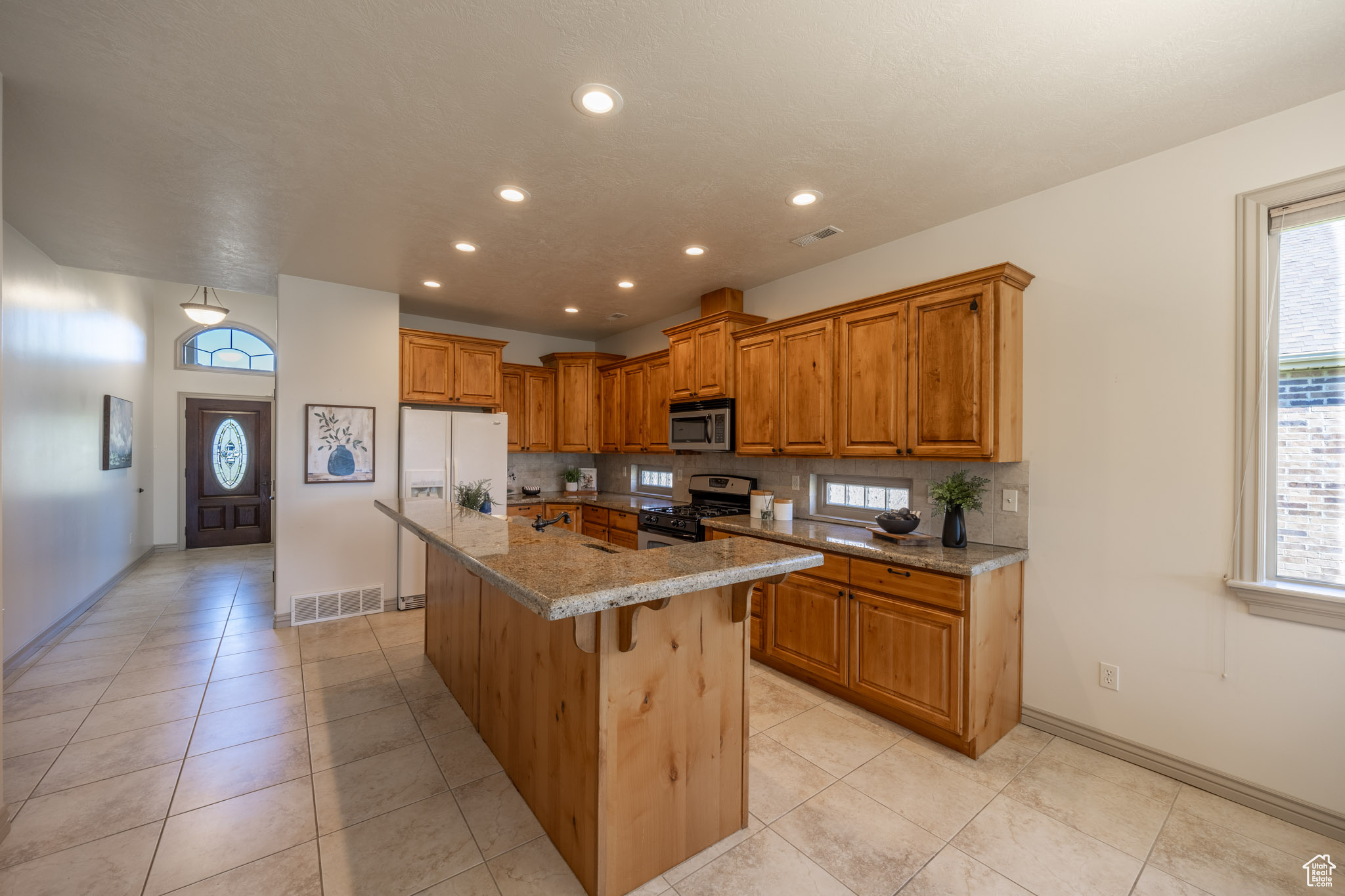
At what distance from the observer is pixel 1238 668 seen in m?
2.22

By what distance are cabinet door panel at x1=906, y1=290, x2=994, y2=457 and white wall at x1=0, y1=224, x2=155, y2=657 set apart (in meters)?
4.34

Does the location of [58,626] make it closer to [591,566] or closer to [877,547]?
[591,566]

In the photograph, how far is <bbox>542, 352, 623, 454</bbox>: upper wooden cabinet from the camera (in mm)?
6168

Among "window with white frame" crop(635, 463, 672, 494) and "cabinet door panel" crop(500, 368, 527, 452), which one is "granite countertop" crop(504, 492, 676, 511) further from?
"cabinet door panel" crop(500, 368, 527, 452)

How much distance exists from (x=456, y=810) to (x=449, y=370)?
13.1ft

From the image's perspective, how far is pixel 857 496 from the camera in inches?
150

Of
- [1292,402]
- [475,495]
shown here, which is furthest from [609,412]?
[1292,402]

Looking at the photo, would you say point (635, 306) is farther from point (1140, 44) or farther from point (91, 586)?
point (91, 586)

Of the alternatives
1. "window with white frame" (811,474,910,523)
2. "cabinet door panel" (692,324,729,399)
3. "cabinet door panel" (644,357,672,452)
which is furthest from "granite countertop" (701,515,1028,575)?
"cabinet door panel" (644,357,672,452)

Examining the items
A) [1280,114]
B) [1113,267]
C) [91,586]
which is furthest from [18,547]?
[1280,114]

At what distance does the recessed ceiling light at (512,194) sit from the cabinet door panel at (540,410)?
3.33m

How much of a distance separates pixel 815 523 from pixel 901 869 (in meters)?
2.15

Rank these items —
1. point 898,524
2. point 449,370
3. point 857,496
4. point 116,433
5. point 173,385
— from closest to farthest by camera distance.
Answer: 1. point 898,524
2. point 857,496
3. point 449,370
4. point 116,433
5. point 173,385

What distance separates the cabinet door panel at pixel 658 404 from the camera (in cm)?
517
